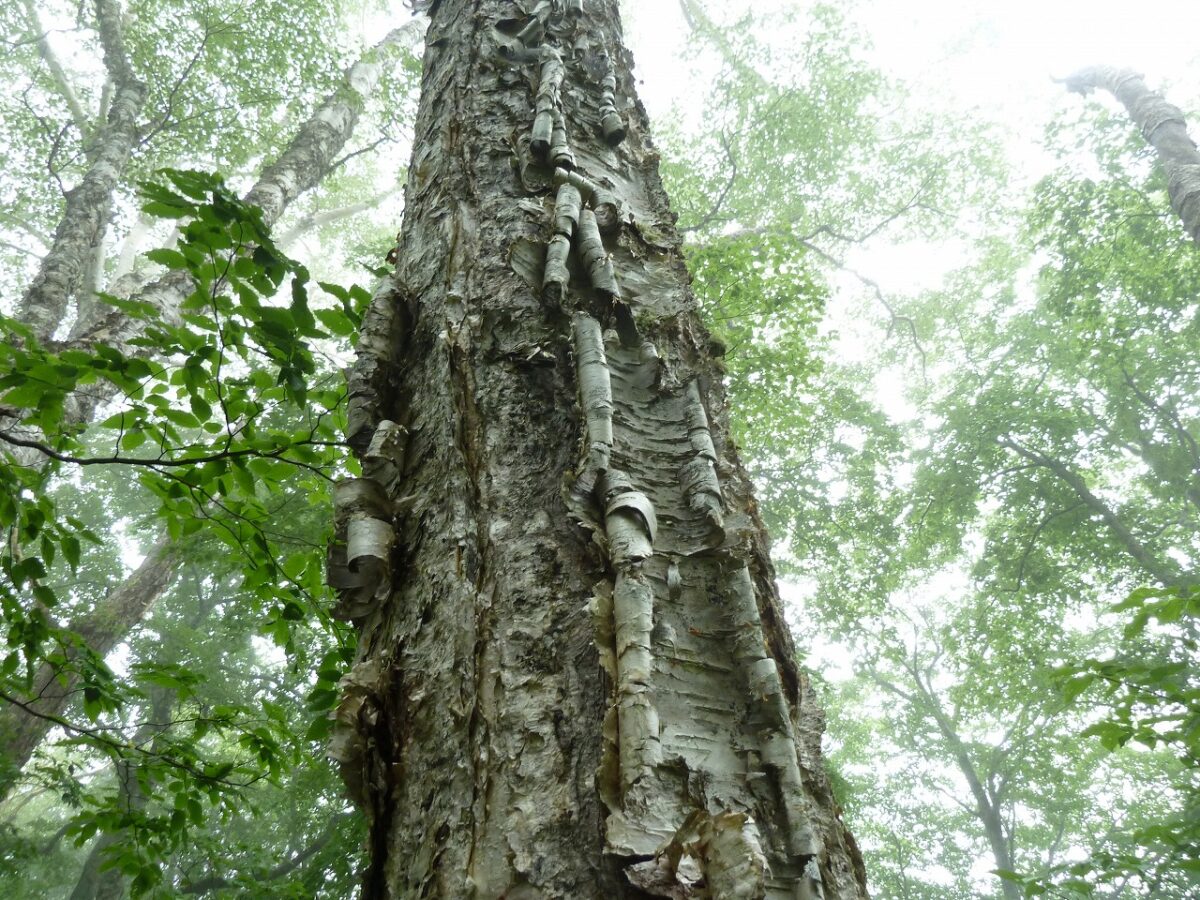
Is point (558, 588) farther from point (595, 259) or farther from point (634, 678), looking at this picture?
point (595, 259)

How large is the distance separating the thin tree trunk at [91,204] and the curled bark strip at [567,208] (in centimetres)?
454

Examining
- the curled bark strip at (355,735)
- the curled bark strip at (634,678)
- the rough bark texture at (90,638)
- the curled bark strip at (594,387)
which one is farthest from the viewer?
the rough bark texture at (90,638)

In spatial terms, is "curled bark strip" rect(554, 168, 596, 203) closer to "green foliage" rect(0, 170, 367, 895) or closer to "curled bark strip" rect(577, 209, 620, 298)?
"curled bark strip" rect(577, 209, 620, 298)

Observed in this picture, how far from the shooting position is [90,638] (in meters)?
8.77

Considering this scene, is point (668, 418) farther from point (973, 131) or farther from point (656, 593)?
point (973, 131)

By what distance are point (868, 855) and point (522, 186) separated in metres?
25.7

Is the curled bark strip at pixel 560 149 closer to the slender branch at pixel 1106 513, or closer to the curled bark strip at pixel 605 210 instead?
the curled bark strip at pixel 605 210

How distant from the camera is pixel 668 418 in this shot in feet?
4.42

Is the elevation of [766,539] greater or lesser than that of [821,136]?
lesser

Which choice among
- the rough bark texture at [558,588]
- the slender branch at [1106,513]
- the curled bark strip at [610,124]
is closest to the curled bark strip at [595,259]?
the rough bark texture at [558,588]

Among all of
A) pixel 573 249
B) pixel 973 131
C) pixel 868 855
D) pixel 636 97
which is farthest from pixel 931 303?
pixel 868 855

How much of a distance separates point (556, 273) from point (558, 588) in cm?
69

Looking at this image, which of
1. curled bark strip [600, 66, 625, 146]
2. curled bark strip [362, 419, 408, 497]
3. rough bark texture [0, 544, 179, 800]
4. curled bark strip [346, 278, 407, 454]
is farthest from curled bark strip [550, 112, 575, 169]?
rough bark texture [0, 544, 179, 800]

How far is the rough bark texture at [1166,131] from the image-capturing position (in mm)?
8125
